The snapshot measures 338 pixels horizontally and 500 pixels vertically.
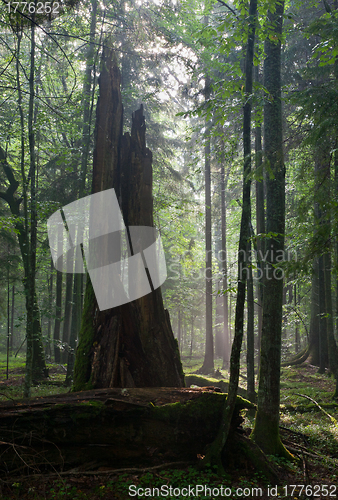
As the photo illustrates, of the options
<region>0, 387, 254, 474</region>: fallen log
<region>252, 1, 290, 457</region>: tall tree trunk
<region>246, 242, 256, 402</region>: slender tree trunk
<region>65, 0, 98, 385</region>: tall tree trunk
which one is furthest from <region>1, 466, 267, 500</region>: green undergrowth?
<region>65, 0, 98, 385</region>: tall tree trunk

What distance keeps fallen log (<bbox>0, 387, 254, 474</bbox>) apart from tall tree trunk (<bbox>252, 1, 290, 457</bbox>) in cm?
87

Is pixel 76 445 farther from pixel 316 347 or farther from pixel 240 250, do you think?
pixel 316 347

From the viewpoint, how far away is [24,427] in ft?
13.0

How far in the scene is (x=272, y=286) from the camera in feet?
18.0

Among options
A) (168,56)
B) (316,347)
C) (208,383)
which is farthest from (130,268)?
(316,347)

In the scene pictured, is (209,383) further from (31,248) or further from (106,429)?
(31,248)

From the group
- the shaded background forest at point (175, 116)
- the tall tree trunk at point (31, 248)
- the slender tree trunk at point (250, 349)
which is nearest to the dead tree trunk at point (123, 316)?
the shaded background forest at point (175, 116)

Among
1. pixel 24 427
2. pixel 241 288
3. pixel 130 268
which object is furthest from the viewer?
pixel 130 268

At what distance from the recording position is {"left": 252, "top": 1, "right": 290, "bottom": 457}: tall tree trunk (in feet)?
17.0

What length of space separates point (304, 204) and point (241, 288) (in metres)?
2.04

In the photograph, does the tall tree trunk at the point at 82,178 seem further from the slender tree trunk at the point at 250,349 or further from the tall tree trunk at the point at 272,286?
the tall tree trunk at the point at 272,286

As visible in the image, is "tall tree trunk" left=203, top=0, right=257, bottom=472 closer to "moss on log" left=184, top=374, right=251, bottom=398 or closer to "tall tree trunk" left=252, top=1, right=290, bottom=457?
"tall tree trunk" left=252, top=1, right=290, bottom=457

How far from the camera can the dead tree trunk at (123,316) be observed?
5.82m

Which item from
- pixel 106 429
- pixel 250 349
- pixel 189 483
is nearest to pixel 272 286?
pixel 189 483
